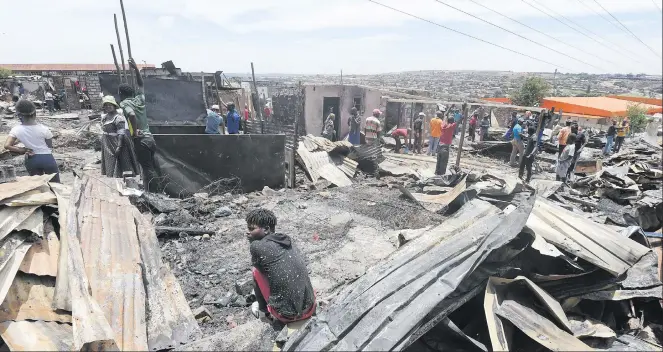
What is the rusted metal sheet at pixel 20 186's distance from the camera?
133 inches

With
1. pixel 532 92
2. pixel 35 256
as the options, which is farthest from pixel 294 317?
pixel 532 92

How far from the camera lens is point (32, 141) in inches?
178

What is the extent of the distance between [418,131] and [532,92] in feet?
62.8

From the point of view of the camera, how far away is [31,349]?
195cm

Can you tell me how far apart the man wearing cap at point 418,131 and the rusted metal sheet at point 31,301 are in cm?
1027

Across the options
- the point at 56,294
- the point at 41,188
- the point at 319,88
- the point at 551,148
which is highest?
the point at 319,88

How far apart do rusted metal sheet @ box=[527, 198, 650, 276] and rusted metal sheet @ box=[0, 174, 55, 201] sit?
487 centimetres

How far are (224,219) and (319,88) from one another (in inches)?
365

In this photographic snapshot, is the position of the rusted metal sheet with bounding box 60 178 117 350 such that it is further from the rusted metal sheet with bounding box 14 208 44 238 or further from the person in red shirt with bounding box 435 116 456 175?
the person in red shirt with bounding box 435 116 456 175

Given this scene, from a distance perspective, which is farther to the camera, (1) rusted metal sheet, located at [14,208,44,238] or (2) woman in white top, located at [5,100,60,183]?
(2) woman in white top, located at [5,100,60,183]

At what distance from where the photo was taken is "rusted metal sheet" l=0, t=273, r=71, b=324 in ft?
7.72

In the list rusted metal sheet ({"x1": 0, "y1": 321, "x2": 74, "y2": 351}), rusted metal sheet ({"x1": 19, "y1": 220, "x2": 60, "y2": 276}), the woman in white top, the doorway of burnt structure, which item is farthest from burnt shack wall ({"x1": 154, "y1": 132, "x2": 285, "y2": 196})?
the doorway of burnt structure

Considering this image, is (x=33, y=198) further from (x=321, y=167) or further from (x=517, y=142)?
→ (x=517, y=142)

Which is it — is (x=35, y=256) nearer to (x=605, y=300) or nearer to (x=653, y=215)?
(x=605, y=300)
